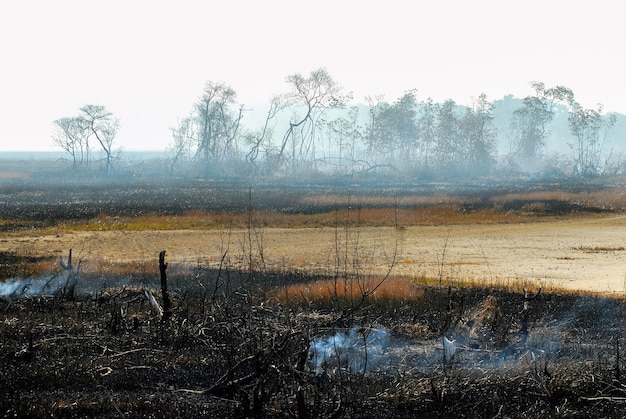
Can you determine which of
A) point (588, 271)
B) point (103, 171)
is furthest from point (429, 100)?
point (588, 271)

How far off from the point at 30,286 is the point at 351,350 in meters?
9.11

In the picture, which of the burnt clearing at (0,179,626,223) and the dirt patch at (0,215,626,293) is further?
the burnt clearing at (0,179,626,223)

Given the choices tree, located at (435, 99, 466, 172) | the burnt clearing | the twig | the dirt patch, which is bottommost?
the dirt patch

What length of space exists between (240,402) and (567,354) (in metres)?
5.61

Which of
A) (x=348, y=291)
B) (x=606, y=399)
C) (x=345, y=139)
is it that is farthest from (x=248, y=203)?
(x=345, y=139)

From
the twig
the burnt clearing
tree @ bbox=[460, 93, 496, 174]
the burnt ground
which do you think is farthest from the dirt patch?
tree @ bbox=[460, 93, 496, 174]

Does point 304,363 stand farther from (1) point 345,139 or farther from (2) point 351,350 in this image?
(1) point 345,139

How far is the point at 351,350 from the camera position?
10500 mm

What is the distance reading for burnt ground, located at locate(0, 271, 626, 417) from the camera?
26.5 ft

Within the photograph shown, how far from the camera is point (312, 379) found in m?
8.98

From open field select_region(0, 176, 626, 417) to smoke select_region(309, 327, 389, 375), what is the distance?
0.13 feet

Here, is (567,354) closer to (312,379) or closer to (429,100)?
(312,379)

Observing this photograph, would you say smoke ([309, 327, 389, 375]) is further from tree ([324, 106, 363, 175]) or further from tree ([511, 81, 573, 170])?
tree ([511, 81, 573, 170])

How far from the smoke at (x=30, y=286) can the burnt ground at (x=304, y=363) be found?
1.13 meters
